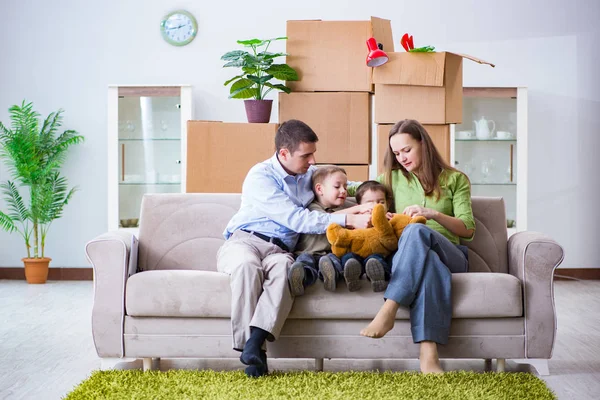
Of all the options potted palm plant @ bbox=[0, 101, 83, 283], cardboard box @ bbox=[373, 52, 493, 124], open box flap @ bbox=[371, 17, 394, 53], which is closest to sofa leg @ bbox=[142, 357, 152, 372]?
cardboard box @ bbox=[373, 52, 493, 124]

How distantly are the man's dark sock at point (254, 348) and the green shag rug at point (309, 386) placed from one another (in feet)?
0.25

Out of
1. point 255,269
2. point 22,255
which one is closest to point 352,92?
point 255,269

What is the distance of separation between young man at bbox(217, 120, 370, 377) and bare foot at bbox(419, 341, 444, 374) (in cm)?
49

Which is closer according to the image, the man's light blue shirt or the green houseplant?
the man's light blue shirt

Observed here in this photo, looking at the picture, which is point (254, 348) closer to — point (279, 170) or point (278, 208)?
point (278, 208)

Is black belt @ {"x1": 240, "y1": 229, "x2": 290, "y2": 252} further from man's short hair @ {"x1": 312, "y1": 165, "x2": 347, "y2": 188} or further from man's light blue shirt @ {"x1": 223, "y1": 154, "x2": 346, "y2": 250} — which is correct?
man's short hair @ {"x1": 312, "y1": 165, "x2": 347, "y2": 188}

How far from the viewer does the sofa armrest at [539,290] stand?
9.10 feet

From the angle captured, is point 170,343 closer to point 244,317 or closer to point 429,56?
point 244,317

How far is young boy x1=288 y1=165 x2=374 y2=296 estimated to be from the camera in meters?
2.69

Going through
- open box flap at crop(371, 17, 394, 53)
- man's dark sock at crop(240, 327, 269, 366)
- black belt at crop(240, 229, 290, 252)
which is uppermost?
open box flap at crop(371, 17, 394, 53)

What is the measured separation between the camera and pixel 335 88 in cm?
413

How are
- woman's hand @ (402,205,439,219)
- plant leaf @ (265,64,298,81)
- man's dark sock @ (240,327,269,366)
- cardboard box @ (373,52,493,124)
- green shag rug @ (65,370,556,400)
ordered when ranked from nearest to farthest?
green shag rug @ (65,370,556,400), man's dark sock @ (240,327,269,366), woman's hand @ (402,205,439,219), cardboard box @ (373,52,493,124), plant leaf @ (265,64,298,81)

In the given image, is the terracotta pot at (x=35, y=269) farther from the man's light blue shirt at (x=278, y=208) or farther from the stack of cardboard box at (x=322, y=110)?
the man's light blue shirt at (x=278, y=208)

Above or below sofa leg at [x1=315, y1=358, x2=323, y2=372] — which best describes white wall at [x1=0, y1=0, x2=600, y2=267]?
above
